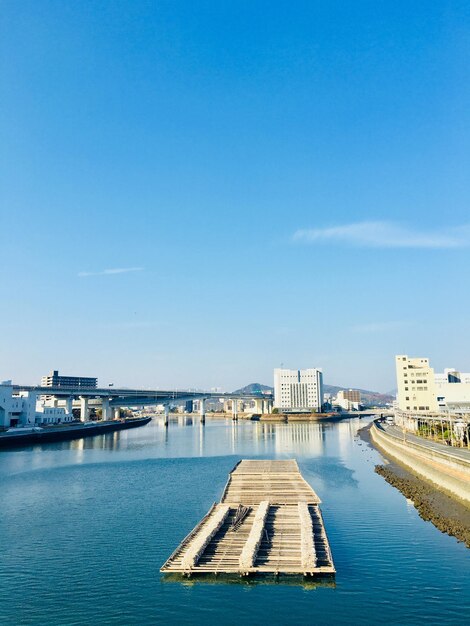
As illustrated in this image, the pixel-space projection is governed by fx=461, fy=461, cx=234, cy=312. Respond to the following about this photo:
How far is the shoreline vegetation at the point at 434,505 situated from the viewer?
99.7 ft

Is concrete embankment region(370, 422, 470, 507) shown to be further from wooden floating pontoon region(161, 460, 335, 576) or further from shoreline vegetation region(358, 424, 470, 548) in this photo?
wooden floating pontoon region(161, 460, 335, 576)

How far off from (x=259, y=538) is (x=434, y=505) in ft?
64.5

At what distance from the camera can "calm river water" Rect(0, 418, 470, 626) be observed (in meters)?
18.9

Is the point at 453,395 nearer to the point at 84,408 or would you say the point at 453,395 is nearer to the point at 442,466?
the point at 442,466

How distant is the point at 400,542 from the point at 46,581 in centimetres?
2012

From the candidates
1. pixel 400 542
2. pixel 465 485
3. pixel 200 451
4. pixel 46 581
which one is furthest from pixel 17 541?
pixel 200 451

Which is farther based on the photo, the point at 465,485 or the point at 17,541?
the point at 465,485

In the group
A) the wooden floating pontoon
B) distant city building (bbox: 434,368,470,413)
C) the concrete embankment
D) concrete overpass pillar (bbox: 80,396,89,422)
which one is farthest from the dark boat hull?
distant city building (bbox: 434,368,470,413)

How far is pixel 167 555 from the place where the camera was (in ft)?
83.8

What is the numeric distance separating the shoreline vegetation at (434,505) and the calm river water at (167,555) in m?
0.91

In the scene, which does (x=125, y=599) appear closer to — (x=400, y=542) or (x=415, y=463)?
(x=400, y=542)

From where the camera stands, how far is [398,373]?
14062cm

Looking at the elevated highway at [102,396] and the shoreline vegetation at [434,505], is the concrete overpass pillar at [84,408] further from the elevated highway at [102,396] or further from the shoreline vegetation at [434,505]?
the shoreline vegetation at [434,505]

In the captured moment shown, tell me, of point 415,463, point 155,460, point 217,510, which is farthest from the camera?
point 155,460
